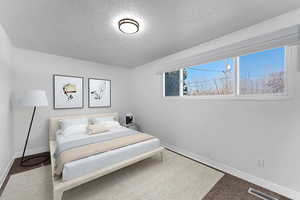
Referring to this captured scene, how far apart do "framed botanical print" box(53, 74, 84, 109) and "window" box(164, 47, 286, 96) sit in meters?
2.76

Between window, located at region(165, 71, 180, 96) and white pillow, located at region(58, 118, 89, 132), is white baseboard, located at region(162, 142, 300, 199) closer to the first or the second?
window, located at region(165, 71, 180, 96)

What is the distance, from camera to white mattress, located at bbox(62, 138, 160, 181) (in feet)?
5.09

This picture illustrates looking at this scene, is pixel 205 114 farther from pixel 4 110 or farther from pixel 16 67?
pixel 16 67

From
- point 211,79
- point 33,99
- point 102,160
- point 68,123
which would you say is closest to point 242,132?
point 211,79

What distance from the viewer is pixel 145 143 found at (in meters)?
2.34

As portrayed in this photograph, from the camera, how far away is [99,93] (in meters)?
3.76

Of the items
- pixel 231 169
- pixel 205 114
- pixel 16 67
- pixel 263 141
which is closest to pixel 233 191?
pixel 231 169

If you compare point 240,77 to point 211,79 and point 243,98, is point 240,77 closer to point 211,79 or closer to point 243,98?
point 243,98

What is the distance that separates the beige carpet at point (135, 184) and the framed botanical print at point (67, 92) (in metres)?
1.51

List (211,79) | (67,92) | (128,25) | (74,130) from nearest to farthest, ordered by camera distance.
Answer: (128,25), (211,79), (74,130), (67,92)

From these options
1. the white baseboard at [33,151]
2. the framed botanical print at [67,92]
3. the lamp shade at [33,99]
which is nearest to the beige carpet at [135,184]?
the white baseboard at [33,151]

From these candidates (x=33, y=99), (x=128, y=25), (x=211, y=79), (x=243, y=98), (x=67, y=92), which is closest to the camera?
(x=128, y=25)

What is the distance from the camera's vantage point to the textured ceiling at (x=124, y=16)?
1453 millimetres

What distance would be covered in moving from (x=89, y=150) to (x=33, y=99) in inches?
64.6
